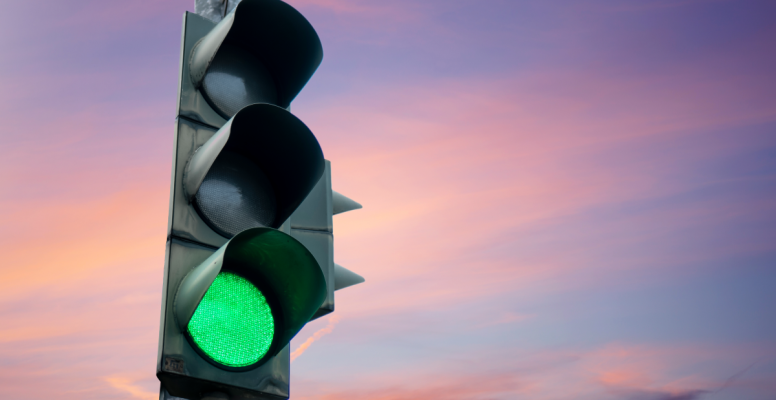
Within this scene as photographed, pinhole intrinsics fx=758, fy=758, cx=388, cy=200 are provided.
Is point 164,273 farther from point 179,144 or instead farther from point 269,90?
point 269,90

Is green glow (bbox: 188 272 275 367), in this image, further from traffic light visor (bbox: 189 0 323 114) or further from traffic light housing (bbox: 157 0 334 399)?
traffic light visor (bbox: 189 0 323 114)

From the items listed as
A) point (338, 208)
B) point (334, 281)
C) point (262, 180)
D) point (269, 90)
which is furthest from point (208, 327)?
point (338, 208)

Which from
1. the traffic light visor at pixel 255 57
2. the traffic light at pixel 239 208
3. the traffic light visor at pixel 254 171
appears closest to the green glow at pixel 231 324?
the traffic light at pixel 239 208

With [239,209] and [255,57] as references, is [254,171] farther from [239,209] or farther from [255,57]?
[255,57]

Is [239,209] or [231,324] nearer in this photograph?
[231,324]

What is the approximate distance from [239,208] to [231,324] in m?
0.50

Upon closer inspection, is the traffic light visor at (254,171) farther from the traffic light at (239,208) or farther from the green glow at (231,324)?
the green glow at (231,324)

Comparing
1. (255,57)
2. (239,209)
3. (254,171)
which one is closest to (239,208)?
(239,209)

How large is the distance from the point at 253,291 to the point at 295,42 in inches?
43.5

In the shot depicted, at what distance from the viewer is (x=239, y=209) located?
9.17ft

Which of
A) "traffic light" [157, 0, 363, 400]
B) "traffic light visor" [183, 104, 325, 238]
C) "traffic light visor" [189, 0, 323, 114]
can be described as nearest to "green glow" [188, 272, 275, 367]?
"traffic light" [157, 0, 363, 400]

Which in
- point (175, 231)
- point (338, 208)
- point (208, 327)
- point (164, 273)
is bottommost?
point (208, 327)

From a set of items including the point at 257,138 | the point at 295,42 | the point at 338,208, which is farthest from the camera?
the point at 338,208

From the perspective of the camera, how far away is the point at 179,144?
2.80m
